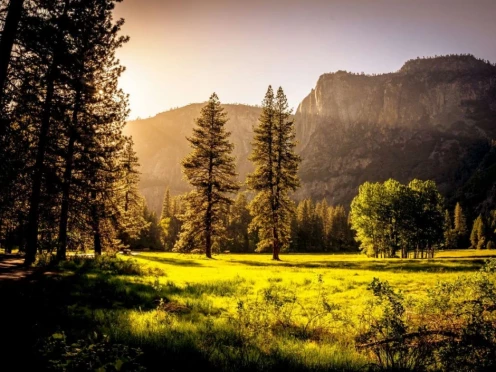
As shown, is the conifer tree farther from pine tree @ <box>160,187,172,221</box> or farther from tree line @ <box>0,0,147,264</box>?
tree line @ <box>0,0,147,264</box>

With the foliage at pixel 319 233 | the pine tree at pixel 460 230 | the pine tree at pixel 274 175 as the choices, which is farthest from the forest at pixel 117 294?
the pine tree at pixel 460 230

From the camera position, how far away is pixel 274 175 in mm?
33781

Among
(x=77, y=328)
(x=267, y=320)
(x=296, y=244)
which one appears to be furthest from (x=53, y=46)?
(x=296, y=244)

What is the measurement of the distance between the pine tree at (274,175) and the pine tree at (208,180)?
122 inches

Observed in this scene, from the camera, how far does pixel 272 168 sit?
34.0 m

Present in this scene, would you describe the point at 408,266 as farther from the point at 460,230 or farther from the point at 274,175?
the point at 460,230

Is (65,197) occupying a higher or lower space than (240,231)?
higher

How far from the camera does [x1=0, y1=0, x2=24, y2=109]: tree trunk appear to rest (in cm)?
934

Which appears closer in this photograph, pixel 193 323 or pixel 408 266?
pixel 193 323

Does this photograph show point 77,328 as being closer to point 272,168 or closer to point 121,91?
point 121,91

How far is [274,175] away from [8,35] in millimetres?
26415

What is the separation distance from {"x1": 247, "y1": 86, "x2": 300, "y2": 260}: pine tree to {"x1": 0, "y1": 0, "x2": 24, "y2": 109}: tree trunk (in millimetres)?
24816

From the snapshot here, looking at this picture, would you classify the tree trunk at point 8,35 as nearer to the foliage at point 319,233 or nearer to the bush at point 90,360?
the bush at point 90,360

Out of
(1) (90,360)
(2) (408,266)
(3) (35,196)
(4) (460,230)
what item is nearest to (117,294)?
(1) (90,360)
